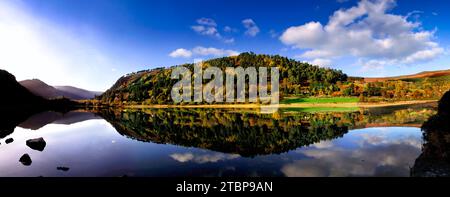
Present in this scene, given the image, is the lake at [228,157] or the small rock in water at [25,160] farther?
the small rock in water at [25,160]

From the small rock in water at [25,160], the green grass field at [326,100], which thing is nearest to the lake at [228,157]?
the small rock in water at [25,160]

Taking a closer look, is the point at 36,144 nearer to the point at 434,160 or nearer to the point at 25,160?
the point at 25,160

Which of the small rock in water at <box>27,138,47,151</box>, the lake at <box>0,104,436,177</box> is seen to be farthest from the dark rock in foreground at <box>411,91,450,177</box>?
the small rock in water at <box>27,138,47,151</box>

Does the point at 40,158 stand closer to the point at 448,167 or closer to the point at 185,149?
the point at 185,149

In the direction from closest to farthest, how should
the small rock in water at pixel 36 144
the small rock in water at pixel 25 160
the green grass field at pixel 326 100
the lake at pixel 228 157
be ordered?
1. the lake at pixel 228 157
2. the small rock in water at pixel 25 160
3. the small rock in water at pixel 36 144
4. the green grass field at pixel 326 100

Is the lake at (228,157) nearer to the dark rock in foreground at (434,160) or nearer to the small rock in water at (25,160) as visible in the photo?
the small rock in water at (25,160)

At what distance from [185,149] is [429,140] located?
82.8ft

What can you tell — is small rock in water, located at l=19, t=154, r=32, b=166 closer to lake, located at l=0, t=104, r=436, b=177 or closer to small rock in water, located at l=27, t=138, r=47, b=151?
lake, located at l=0, t=104, r=436, b=177

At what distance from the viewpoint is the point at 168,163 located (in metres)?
24.3

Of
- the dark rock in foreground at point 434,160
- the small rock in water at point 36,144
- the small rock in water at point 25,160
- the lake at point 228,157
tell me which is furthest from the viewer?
the small rock in water at point 36,144

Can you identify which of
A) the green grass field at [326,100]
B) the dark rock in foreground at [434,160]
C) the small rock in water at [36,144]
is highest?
the green grass field at [326,100]

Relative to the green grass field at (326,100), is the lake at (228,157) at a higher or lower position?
lower

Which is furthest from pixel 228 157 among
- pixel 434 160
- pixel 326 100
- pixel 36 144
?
pixel 326 100
